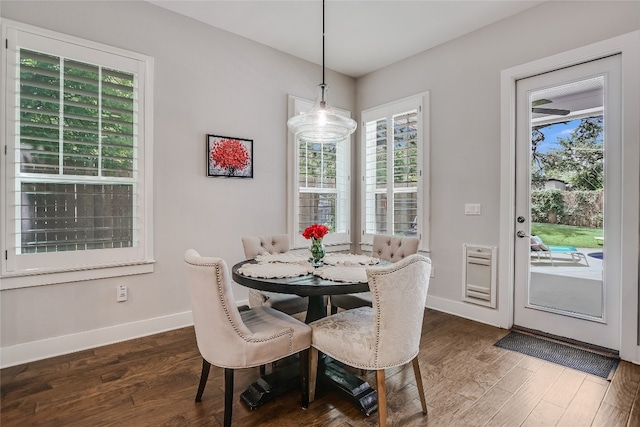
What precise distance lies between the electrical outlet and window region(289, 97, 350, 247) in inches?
70.4

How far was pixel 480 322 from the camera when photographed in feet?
10.6

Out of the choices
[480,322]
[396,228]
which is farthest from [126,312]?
[480,322]

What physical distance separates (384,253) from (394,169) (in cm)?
156

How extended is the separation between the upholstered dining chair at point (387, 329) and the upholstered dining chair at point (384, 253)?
2.17 ft

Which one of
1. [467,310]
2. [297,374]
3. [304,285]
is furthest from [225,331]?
[467,310]

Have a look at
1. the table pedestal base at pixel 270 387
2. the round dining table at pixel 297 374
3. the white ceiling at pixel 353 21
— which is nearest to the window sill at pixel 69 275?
the round dining table at pixel 297 374

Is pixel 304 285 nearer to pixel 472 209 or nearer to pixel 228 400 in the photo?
pixel 228 400

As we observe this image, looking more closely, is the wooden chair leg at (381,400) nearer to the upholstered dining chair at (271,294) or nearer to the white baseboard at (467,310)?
the upholstered dining chair at (271,294)

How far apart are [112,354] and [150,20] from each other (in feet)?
9.41

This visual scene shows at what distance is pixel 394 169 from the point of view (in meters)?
4.07

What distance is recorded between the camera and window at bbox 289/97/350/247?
3914 millimetres

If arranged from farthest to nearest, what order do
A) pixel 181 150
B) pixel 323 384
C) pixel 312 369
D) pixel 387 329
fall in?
1. pixel 181 150
2. pixel 323 384
3. pixel 312 369
4. pixel 387 329

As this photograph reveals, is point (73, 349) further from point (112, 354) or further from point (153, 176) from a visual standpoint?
point (153, 176)

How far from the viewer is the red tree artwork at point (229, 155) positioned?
10.7ft
